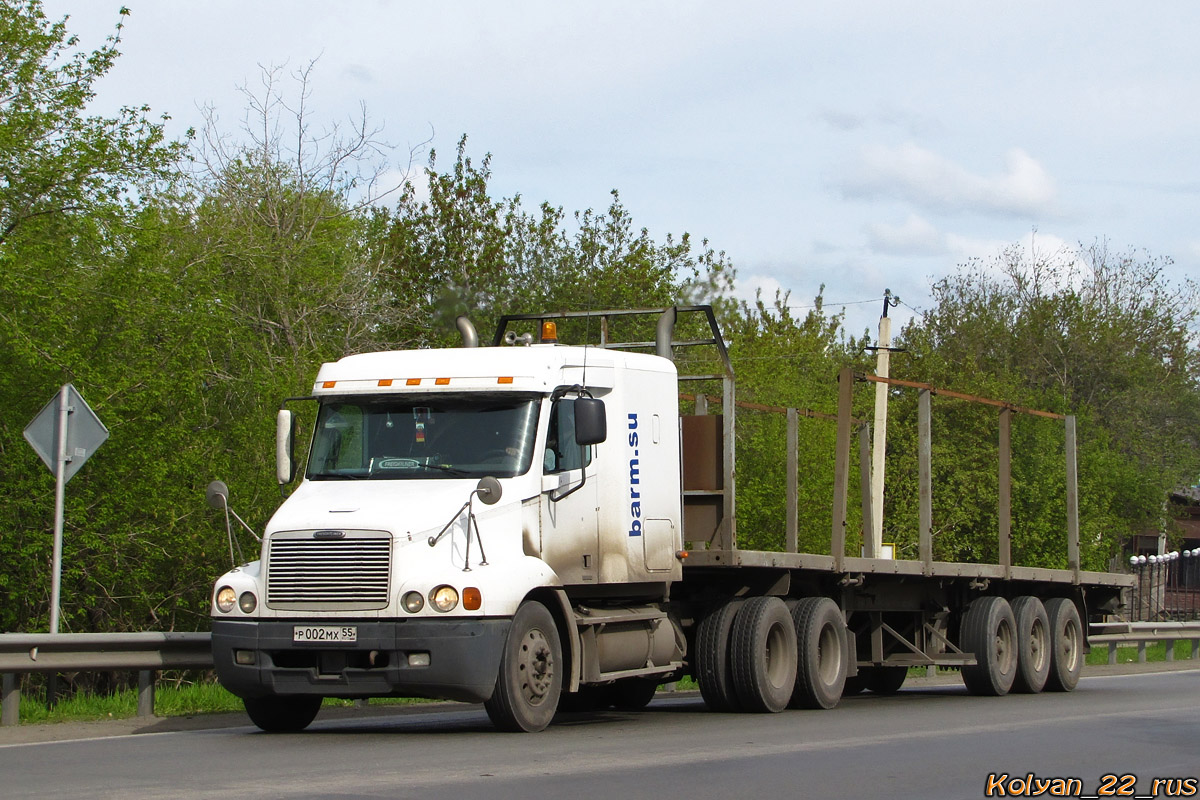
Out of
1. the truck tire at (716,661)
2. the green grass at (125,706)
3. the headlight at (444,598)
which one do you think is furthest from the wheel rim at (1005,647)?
the headlight at (444,598)

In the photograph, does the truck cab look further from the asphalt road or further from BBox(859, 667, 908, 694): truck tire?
BBox(859, 667, 908, 694): truck tire

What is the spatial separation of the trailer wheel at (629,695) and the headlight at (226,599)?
504cm

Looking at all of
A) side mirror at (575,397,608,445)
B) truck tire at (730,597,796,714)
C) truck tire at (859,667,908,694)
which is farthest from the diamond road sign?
truck tire at (859,667,908,694)

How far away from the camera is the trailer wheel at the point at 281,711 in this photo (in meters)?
11.6

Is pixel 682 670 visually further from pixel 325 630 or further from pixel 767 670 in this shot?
pixel 325 630

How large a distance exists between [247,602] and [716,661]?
4.62 metres

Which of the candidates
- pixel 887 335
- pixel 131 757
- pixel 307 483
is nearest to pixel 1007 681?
pixel 307 483

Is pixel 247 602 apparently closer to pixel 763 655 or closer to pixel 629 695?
pixel 763 655

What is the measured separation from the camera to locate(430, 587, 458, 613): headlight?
35.5 ft

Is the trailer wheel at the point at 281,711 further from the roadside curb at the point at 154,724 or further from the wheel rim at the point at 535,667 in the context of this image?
the wheel rim at the point at 535,667

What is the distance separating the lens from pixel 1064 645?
19.7 m

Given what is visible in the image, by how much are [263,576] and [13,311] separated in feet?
29.4

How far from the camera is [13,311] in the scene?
18594 mm

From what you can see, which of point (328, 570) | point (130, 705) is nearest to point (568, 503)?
point (328, 570)
